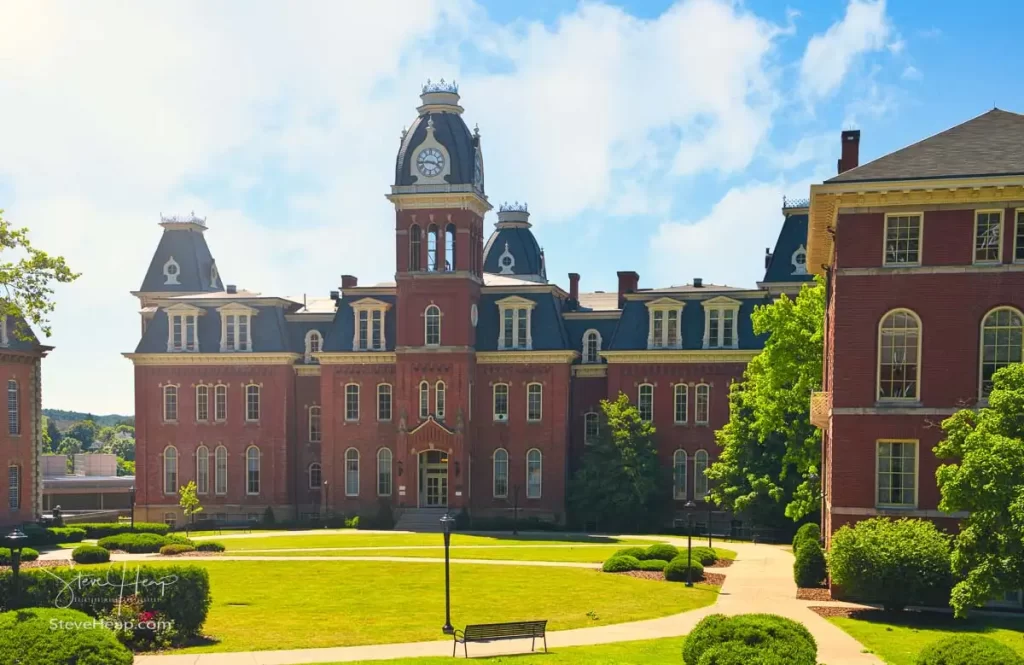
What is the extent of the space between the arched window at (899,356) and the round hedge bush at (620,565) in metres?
10.7

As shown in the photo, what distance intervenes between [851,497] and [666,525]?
91.5 feet

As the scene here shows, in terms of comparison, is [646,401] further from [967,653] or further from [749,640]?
[967,653]

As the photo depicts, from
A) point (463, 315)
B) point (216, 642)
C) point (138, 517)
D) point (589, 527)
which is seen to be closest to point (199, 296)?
point (138, 517)

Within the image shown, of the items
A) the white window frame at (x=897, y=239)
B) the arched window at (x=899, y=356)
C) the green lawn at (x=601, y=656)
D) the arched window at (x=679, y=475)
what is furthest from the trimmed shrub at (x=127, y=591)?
the arched window at (x=679, y=475)

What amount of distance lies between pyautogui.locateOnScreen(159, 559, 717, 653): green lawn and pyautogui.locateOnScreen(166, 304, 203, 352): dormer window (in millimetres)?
26618

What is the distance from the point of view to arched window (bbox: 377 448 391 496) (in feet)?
190

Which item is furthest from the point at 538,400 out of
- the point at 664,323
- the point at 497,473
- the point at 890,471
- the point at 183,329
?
the point at 890,471

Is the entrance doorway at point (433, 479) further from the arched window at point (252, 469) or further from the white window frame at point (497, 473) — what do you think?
the arched window at point (252, 469)

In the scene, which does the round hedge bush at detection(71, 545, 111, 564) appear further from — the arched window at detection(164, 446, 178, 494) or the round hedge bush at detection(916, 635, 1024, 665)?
the round hedge bush at detection(916, 635, 1024, 665)

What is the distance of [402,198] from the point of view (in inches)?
2191

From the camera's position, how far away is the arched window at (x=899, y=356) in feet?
92.9

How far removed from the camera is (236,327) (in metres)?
60.9

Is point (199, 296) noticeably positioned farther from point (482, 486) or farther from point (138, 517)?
point (482, 486)

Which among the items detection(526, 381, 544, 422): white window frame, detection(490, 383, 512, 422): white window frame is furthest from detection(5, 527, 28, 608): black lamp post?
detection(526, 381, 544, 422): white window frame
